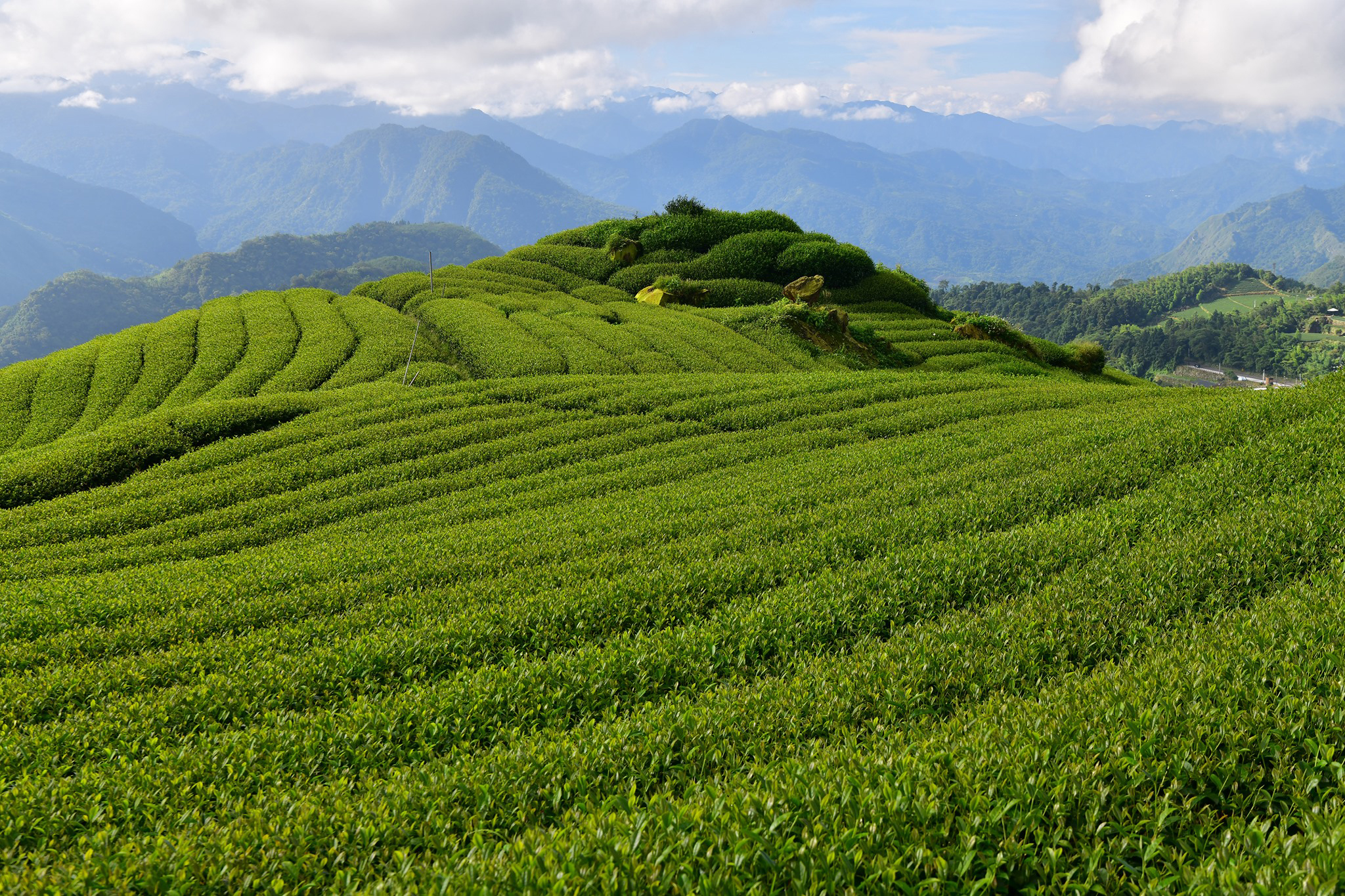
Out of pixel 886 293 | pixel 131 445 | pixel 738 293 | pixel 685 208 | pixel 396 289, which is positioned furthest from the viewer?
pixel 685 208

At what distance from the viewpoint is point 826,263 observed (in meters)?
52.1

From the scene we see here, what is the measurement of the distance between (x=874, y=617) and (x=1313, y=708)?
15.1 ft

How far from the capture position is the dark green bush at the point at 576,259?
55562 millimetres

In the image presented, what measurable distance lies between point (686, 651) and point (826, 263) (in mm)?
47337

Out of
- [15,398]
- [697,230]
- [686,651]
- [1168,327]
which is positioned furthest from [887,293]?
[1168,327]

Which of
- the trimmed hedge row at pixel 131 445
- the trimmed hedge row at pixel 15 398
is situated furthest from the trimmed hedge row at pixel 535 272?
the trimmed hedge row at pixel 131 445

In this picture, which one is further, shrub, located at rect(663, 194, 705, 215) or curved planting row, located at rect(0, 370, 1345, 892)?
shrub, located at rect(663, 194, 705, 215)

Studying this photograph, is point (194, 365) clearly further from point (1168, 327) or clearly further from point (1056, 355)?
point (1168, 327)

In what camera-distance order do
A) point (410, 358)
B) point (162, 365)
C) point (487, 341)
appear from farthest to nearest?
point (487, 341)
point (162, 365)
point (410, 358)

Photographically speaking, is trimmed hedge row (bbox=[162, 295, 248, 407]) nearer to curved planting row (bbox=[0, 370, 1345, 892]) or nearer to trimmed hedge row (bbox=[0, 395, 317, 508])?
trimmed hedge row (bbox=[0, 395, 317, 508])

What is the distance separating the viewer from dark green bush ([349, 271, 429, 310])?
48562 mm

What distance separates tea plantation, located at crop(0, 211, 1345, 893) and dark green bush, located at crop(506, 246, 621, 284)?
33.5 m

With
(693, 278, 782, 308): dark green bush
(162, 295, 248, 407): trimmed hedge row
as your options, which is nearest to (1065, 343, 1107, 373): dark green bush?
(693, 278, 782, 308): dark green bush

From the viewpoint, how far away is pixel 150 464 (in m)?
22.3
